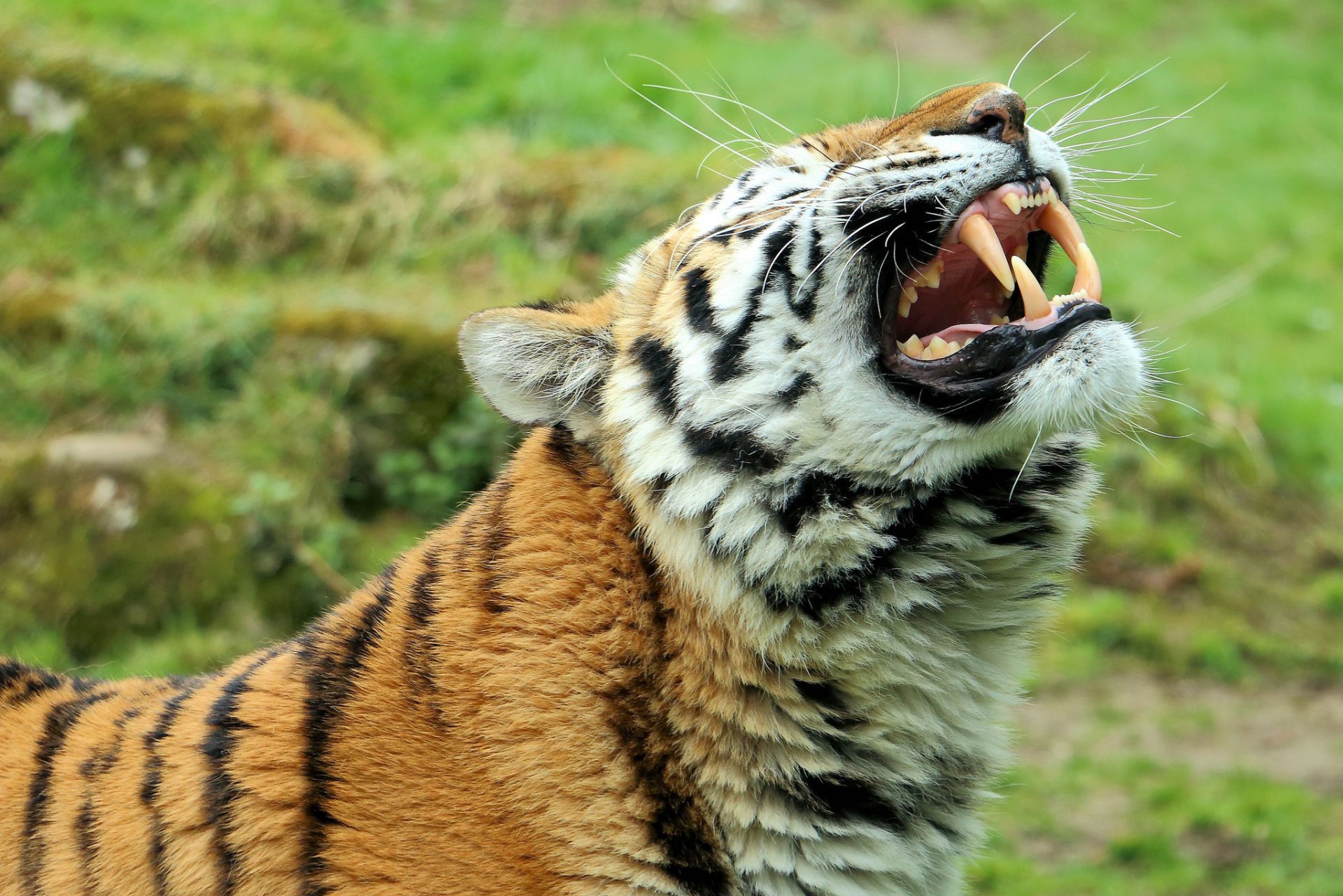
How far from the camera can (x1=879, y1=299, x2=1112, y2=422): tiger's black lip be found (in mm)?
2203

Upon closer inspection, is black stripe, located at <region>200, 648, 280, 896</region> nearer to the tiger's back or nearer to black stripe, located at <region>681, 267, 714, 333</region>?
the tiger's back

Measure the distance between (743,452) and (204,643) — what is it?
284 cm

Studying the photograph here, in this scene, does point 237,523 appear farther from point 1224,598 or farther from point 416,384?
point 1224,598

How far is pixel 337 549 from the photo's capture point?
470 centimetres

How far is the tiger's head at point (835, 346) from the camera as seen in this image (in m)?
2.23

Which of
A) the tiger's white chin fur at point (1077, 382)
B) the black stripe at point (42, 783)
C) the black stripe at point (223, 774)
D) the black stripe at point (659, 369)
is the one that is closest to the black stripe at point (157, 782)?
the black stripe at point (223, 774)

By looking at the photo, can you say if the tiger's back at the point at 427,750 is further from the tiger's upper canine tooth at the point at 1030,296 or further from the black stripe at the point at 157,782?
the tiger's upper canine tooth at the point at 1030,296

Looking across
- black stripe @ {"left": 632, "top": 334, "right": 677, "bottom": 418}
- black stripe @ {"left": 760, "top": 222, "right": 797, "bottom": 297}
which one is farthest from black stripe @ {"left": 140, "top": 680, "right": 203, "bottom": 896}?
black stripe @ {"left": 760, "top": 222, "right": 797, "bottom": 297}

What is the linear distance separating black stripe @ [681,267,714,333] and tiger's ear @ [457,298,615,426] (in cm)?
21

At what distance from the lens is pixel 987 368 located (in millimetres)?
2240

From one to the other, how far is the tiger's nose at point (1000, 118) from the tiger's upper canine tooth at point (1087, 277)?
0.25m

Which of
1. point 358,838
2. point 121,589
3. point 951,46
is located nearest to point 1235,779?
point 358,838

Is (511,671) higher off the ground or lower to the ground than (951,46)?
lower

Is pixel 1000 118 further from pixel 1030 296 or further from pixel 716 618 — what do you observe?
pixel 716 618
